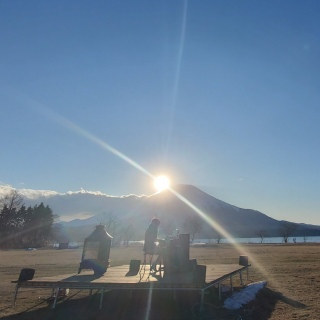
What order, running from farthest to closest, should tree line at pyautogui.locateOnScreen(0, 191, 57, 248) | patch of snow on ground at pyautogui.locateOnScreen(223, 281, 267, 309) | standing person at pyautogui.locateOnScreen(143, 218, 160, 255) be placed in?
1. tree line at pyautogui.locateOnScreen(0, 191, 57, 248)
2. standing person at pyautogui.locateOnScreen(143, 218, 160, 255)
3. patch of snow on ground at pyautogui.locateOnScreen(223, 281, 267, 309)

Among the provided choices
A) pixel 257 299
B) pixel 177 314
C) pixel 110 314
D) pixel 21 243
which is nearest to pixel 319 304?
pixel 257 299

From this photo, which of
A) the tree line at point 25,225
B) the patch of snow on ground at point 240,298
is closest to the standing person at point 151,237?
the patch of snow on ground at point 240,298

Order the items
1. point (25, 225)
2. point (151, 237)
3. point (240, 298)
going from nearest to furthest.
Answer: point (240, 298)
point (151, 237)
point (25, 225)

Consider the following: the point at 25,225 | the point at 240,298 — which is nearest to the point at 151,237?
the point at 240,298

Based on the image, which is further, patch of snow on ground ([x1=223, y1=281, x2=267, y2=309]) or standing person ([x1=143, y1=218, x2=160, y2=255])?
standing person ([x1=143, y1=218, x2=160, y2=255])

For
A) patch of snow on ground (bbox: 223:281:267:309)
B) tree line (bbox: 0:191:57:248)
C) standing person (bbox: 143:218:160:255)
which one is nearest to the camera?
patch of snow on ground (bbox: 223:281:267:309)

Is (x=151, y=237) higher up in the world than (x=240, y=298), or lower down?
higher up

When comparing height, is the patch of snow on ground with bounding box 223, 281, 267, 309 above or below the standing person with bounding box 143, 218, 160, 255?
below

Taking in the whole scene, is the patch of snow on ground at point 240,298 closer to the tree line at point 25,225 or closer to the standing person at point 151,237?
the standing person at point 151,237

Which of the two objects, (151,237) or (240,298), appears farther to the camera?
(151,237)

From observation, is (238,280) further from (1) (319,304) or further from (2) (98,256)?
(2) (98,256)

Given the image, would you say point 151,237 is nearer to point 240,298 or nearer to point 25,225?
point 240,298

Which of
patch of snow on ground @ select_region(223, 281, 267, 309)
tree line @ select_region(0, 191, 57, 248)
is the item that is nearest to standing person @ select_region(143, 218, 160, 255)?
patch of snow on ground @ select_region(223, 281, 267, 309)

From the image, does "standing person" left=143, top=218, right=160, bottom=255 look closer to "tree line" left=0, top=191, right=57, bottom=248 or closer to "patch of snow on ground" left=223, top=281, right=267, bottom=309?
"patch of snow on ground" left=223, top=281, right=267, bottom=309
